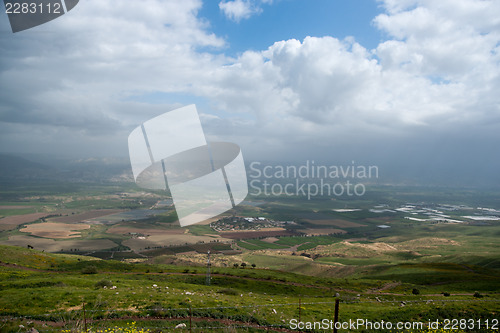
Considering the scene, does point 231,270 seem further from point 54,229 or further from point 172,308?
point 54,229

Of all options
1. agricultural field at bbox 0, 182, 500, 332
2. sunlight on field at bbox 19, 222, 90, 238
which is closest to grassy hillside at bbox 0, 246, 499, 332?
agricultural field at bbox 0, 182, 500, 332

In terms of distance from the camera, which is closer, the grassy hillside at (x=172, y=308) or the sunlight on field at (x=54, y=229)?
the grassy hillside at (x=172, y=308)

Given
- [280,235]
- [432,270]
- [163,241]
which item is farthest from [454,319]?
[280,235]

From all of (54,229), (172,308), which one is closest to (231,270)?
(172,308)

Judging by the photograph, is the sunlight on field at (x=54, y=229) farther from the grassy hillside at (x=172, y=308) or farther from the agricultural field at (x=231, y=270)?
the grassy hillside at (x=172, y=308)

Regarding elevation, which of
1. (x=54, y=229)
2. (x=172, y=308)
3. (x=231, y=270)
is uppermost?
(x=172, y=308)

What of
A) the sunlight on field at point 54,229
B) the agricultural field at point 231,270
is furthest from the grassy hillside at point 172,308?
the sunlight on field at point 54,229

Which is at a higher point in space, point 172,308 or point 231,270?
point 172,308

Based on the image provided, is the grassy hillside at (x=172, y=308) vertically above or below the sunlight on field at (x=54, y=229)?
above

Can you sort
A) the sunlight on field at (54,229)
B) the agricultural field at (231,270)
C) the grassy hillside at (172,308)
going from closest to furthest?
1. the grassy hillside at (172,308)
2. the agricultural field at (231,270)
3. the sunlight on field at (54,229)

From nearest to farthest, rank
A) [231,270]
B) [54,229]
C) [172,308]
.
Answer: [172,308]
[231,270]
[54,229]

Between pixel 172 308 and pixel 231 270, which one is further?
pixel 231 270
